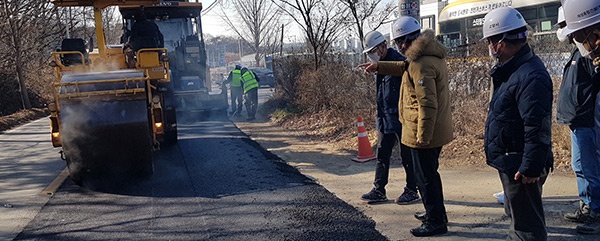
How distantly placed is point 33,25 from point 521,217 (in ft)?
69.0

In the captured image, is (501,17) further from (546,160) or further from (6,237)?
(6,237)

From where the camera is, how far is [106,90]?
6.55 metres

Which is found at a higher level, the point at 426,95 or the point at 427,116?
the point at 426,95

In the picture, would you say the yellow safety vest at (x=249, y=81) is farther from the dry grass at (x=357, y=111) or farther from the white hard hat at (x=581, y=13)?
the white hard hat at (x=581, y=13)

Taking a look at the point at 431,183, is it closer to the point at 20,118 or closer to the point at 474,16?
the point at 474,16

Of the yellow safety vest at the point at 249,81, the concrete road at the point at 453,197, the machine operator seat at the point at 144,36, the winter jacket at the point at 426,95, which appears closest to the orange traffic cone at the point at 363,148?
the concrete road at the point at 453,197

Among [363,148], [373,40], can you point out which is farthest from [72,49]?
[373,40]

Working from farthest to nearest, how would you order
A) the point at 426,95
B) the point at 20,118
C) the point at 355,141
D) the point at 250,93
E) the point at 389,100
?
the point at 20,118 → the point at 250,93 → the point at 355,141 → the point at 389,100 → the point at 426,95

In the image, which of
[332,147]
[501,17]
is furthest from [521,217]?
[332,147]

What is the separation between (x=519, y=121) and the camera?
11.0ft

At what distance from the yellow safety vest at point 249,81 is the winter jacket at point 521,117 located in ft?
36.5

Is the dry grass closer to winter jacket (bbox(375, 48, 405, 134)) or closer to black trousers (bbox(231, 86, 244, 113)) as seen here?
black trousers (bbox(231, 86, 244, 113))

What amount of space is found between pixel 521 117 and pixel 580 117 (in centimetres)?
161

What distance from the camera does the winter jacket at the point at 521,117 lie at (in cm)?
320
